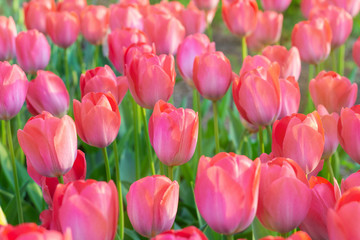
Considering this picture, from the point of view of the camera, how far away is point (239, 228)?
69 cm

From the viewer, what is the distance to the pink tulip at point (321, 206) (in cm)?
69

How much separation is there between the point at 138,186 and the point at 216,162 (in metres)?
0.11

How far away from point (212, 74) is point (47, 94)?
0.34 metres

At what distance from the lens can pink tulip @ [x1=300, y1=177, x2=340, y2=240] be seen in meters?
0.69

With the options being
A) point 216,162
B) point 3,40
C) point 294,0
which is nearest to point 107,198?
point 216,162

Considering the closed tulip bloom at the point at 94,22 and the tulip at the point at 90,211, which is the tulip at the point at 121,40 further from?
the tulip at the point at 90,211

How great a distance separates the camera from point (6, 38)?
1521 mm

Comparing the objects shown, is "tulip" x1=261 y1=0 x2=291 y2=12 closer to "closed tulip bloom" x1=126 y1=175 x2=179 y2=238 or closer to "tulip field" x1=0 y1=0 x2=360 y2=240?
Answer: "tulip field" x1=0 y1=0 x2=360 y2=240

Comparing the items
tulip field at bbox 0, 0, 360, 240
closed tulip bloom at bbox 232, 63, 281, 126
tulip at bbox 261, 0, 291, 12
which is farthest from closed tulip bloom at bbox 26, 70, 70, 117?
tulip at bbox 261, 0, 291, 12

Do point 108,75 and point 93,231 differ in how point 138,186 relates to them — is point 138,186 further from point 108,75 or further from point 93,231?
point 108,75

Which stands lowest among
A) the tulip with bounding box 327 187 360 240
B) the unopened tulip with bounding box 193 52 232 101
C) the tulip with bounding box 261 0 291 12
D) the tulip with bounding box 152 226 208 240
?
the tulip with bounding box 261 0 291 12

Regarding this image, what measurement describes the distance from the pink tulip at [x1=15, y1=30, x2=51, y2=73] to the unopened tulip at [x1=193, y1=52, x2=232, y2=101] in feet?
1.66

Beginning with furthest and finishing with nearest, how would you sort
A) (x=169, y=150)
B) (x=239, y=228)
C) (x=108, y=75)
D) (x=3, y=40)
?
(x=3, y=40) → (x=108, y=75) → (x=169, y=150) → (x=239, y=228)

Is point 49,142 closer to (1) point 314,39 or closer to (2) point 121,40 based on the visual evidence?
(2) point 121,40
